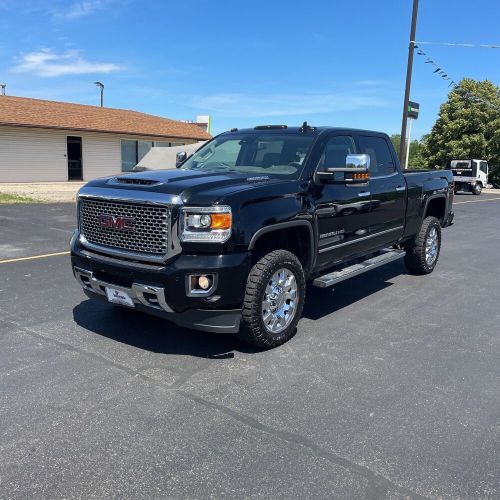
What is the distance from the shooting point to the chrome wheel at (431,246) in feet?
24.7

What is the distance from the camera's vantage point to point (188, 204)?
12.6ft

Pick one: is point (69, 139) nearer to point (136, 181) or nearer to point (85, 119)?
point (85, 119)

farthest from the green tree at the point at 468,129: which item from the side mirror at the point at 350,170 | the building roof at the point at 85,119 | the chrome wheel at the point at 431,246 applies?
the side mirror at the point at 350,170

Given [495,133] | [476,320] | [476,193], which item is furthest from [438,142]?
[476,320]

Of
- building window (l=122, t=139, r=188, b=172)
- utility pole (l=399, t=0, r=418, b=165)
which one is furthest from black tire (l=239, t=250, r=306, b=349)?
building window (l=122, t=139, r=188, b=172)

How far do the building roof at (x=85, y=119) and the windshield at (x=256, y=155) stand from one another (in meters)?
19.5

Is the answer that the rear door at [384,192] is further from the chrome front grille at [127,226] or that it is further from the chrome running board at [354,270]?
the chrome front grille at [127,226]

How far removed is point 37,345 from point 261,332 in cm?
196

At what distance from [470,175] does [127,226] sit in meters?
30.4

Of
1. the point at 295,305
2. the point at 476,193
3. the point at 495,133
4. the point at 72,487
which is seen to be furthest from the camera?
the point at 495,133

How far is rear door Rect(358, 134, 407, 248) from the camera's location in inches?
233

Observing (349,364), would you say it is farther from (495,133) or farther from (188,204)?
(495,133)

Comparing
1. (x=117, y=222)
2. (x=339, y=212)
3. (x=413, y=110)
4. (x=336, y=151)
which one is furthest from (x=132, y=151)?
(x=117, y=222)

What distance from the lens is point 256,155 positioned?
537 cm
